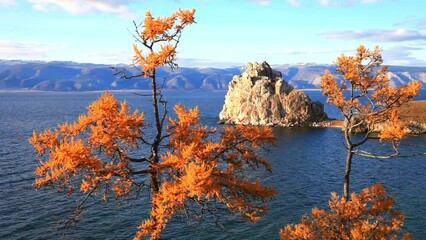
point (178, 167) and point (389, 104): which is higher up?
point (389, 104)

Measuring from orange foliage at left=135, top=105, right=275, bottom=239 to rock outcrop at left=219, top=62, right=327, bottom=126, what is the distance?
4263 inches

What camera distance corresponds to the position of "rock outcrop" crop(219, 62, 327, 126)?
439ft

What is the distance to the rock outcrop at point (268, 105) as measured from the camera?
5271 inches

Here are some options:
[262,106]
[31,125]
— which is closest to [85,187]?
[262,106]

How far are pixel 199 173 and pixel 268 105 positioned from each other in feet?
400

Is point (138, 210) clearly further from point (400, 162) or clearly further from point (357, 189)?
point (400, 162)

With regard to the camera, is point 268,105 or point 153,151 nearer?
point 153,151

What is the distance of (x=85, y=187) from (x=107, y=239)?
2333cm

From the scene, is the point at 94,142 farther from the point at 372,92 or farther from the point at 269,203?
the point at 269,203

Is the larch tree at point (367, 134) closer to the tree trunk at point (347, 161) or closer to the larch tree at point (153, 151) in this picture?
the tree trunk at point (347, 161)

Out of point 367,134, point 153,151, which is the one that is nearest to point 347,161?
point 367,134

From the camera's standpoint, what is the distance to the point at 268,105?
136m

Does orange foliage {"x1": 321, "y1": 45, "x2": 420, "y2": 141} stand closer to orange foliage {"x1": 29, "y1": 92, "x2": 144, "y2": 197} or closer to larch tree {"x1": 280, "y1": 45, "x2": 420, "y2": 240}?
larch tree {"x1": 280, "y1": 45, "x2": 420, "y2": 240}

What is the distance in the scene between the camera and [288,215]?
4625 cm
